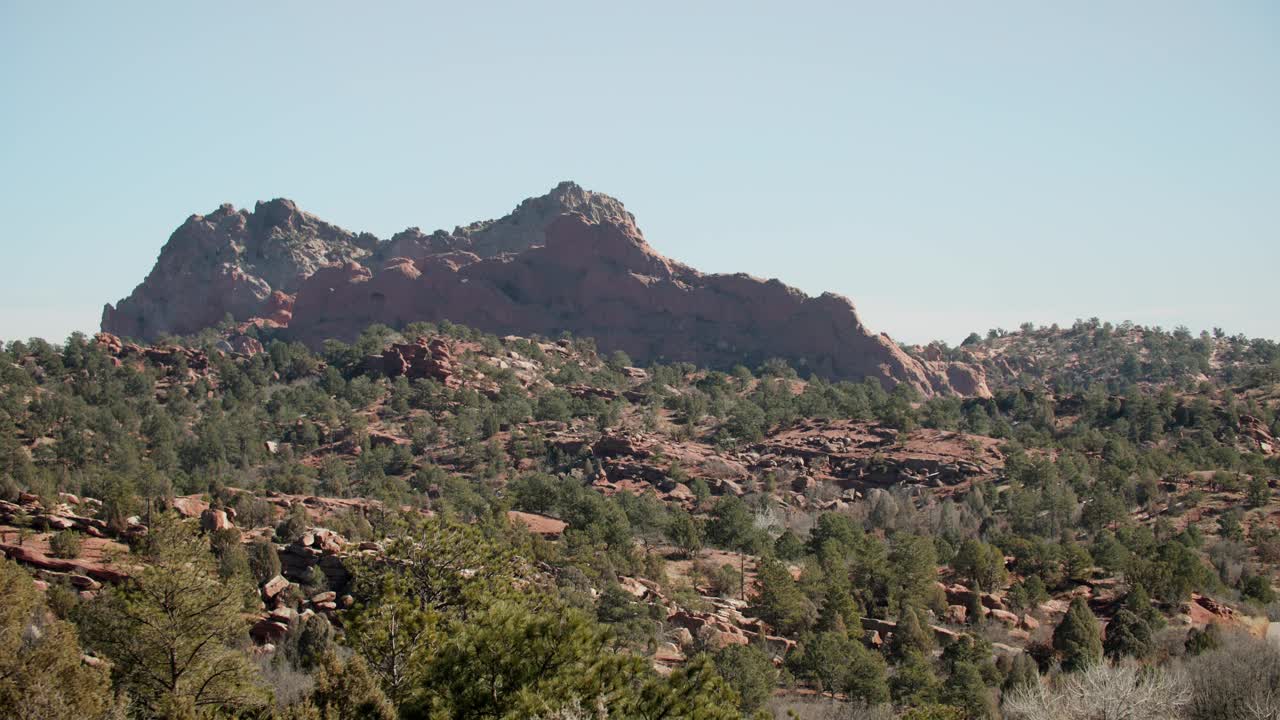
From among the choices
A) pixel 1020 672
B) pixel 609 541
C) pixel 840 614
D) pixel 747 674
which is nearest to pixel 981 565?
pixel 840 614

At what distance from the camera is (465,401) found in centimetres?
9088

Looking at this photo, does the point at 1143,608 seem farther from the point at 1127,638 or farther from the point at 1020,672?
the point at 1020,672

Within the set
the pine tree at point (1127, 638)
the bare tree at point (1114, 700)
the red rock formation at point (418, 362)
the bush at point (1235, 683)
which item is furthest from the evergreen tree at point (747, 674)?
the red rock formation at point (418, 362)

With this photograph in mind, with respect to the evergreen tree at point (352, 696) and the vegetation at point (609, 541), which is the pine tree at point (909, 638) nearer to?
the vegetation at point (609, 541)

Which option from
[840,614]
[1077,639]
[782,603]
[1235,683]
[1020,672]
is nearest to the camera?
[1235,683]

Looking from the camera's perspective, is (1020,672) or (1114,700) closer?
(1114,700)

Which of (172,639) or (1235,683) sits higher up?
(172,639)

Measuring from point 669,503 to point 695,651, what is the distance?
1290 inches

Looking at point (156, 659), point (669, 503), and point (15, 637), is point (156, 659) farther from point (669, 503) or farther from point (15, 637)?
point (669, 503)

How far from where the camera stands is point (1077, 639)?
3919cm

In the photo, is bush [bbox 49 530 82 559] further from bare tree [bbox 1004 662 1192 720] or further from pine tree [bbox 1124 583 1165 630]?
pine tree [bbox 1124 583 1165 630]

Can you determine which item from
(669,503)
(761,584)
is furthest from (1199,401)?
(761,584)

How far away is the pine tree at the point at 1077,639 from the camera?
123 ft

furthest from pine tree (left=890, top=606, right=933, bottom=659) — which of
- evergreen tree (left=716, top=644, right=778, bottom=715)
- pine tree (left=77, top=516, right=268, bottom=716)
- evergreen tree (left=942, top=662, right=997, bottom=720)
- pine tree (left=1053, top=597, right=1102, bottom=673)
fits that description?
pine tree (left=77, top=516, right=268, bottom=716)
